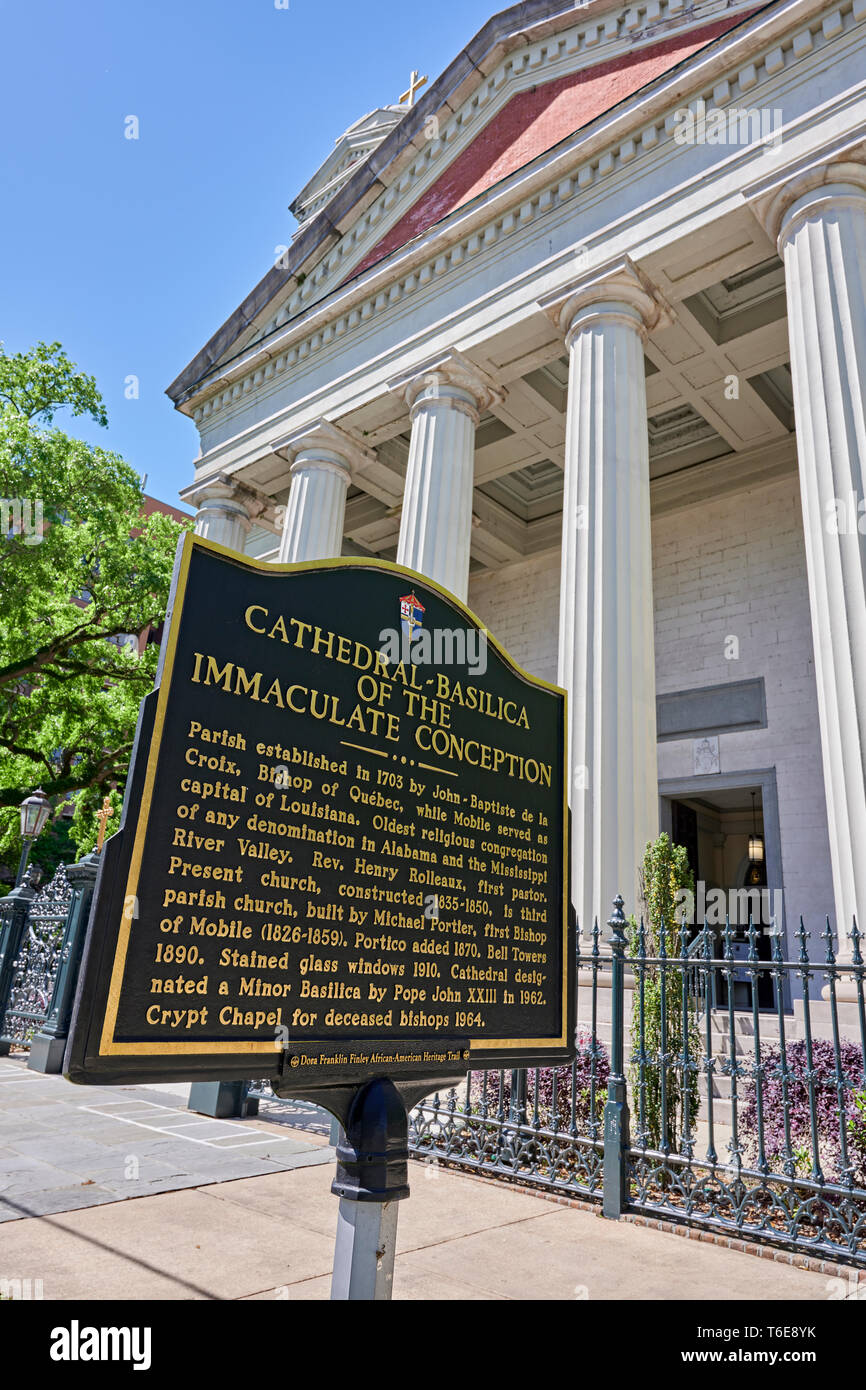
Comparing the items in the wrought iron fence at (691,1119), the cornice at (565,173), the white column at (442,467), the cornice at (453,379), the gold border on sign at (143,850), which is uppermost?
the cornice at (565,173)

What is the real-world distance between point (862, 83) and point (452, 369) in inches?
286

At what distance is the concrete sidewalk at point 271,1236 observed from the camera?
4.20 m

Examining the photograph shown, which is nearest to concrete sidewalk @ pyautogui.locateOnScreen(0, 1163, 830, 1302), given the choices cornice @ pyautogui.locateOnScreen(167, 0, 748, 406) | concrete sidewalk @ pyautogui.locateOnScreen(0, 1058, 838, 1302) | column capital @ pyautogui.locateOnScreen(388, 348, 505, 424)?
concrete sidewalk @ pyautogui.locateOnScreen(0, 1058, 838, 1302)

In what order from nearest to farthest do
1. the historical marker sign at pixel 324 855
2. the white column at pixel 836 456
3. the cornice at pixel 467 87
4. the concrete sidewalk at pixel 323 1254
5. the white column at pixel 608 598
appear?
the historical marker sign at pixel 324 855, the concrete sidewalk at pixel 323 1254, the white column at pixel 836 456, the white column at pixel 608 598, the cornice at pixel 467 87

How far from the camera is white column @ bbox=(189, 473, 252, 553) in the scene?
20031mm

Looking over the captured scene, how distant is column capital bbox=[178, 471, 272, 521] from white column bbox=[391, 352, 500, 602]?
229 inches

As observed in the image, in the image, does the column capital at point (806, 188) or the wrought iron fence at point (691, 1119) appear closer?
the wrought iron fence at point (691, 1119)

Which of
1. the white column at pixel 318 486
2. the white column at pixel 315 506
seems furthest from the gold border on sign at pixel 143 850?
the white column at pixel 318 486

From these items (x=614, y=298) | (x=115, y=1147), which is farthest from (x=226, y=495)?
(x=115, y=1147)

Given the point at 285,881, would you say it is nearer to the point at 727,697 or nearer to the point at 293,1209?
the point at 293,1209

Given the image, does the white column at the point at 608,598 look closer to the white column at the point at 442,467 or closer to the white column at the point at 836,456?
the white column at the point at 836,456

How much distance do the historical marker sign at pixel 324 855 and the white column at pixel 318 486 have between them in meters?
14.1

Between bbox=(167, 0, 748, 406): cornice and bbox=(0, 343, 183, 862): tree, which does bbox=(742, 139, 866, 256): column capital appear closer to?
bbox=(167, 0, 748, 406): cornice
